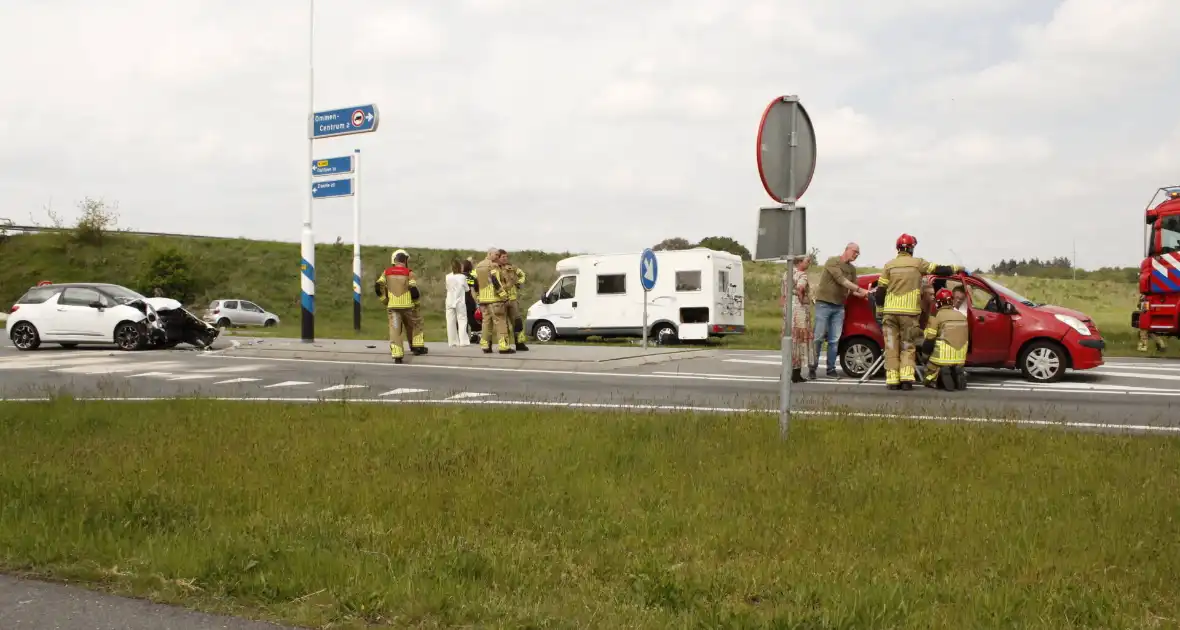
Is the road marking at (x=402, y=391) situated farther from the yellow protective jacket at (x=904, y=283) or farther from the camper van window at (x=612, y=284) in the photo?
the camper van window at (x=612, y=284)

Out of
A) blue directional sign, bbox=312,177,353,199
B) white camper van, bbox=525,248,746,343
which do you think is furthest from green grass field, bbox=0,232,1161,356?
blue directional sign, bbox=312,177,353,199

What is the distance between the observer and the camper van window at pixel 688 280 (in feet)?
77.6

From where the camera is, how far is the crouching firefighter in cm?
1159

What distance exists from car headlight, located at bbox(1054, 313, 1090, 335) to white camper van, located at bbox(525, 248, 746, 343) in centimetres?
1136

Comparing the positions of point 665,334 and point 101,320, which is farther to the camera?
point 665,334

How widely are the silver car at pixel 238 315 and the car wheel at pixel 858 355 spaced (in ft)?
103

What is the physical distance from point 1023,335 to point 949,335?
1701mm

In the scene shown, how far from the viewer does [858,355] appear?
13.4 meters

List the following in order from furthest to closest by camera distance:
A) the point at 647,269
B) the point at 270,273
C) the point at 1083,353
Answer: the point at 270,273
the point at 647,269
the point at 1083,353

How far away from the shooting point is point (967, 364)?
500 inches

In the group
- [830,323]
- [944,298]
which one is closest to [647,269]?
[830,323]

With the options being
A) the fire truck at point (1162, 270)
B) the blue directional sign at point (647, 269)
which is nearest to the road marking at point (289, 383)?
the blue directional sign at point (647, 269)

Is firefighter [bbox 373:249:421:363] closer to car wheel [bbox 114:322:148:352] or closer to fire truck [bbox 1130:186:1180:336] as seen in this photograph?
car wheel [bbox 114:322:148:352]

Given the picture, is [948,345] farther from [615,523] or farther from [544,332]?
[544,332]
